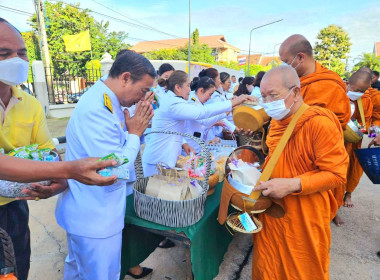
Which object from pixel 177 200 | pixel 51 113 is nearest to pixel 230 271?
pixel 177 200

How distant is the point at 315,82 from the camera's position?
7.26 feet

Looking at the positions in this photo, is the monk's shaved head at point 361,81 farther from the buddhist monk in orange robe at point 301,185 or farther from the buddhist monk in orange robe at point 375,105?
the buddhist monk in orange robe at point 301,185

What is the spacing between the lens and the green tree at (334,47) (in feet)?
105

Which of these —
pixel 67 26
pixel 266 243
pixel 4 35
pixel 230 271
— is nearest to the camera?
pixel 4 35

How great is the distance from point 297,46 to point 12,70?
224 centimetres

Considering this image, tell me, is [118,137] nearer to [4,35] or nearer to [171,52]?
[4,35]

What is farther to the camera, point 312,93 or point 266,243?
point 312,93

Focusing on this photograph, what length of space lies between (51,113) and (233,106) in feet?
32.3

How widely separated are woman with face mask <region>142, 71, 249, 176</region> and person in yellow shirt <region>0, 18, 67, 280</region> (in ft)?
3.91

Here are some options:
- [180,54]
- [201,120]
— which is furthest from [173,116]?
[180,54]

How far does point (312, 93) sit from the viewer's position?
2.17 m

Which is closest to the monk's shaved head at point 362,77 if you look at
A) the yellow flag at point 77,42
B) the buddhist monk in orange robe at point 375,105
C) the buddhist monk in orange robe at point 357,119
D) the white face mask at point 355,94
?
the buddhist monk in orange robe at point 357,119

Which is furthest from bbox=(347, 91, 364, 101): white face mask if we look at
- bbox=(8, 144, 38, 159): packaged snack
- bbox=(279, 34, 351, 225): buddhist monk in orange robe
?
bbox=(8, 144, 38, 159): packaged snack

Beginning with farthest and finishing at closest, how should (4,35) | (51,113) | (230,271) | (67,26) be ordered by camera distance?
(67,26)
(51,113)
(230,271)
(4,35)
